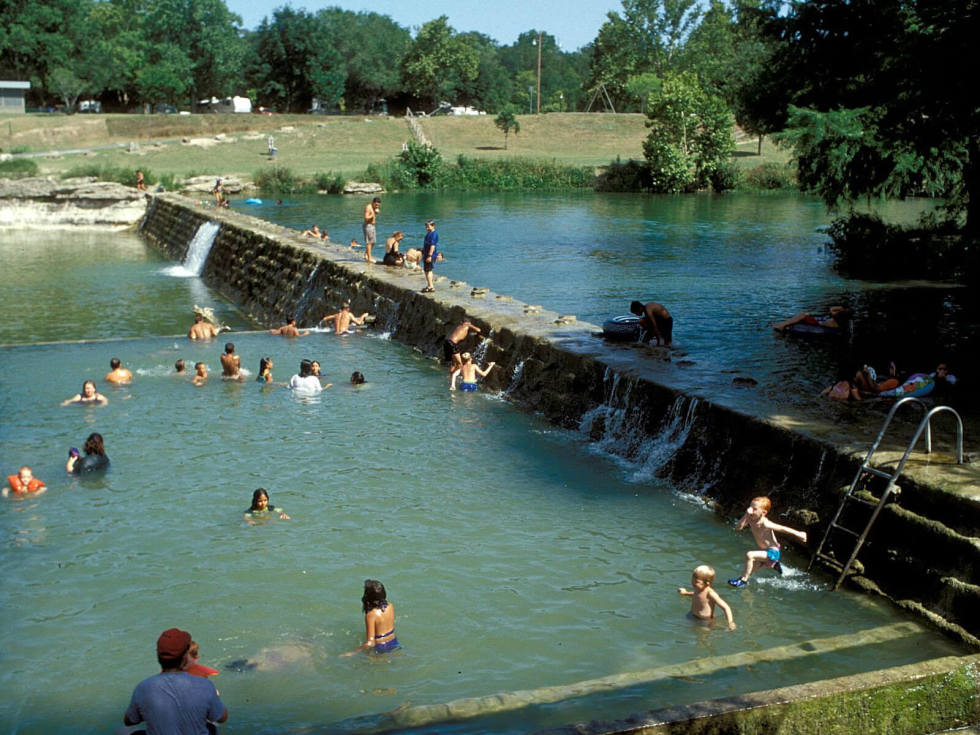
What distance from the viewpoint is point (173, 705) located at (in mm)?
6039

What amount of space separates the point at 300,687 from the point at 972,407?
29.8 ft

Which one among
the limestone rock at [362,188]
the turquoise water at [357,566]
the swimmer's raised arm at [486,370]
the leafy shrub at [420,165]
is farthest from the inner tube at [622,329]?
the leafy shrub at [420,165]

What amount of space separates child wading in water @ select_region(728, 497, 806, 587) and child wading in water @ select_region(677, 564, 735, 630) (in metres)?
0.76

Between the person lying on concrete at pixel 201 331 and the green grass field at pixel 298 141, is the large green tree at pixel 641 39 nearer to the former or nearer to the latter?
the green grass field at pixel 298 141

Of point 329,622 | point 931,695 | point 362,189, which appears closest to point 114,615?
point 329,622

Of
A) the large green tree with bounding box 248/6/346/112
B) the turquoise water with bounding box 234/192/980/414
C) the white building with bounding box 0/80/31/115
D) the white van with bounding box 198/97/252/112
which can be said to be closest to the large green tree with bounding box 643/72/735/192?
the turquoise water with bounding box 234/192/980/414

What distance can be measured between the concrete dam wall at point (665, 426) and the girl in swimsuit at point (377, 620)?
4.63 metres

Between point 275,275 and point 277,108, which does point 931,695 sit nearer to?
point 275,275

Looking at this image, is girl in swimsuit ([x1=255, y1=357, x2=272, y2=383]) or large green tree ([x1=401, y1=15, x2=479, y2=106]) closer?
girl in swimsuit ([x1=255, y1=357, x2=272, y2=383])

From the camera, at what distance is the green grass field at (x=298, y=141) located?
6431 centimetres

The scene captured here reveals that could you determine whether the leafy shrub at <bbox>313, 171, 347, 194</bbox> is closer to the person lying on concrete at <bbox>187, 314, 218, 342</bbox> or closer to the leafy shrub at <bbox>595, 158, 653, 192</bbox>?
the leafy shrub at <bbox>595, 158, 653, 192</bbox>

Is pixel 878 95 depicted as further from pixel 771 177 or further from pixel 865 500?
pixel 771 177

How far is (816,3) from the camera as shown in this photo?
29.3 metres

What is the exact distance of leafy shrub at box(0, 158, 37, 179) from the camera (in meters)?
52.9
